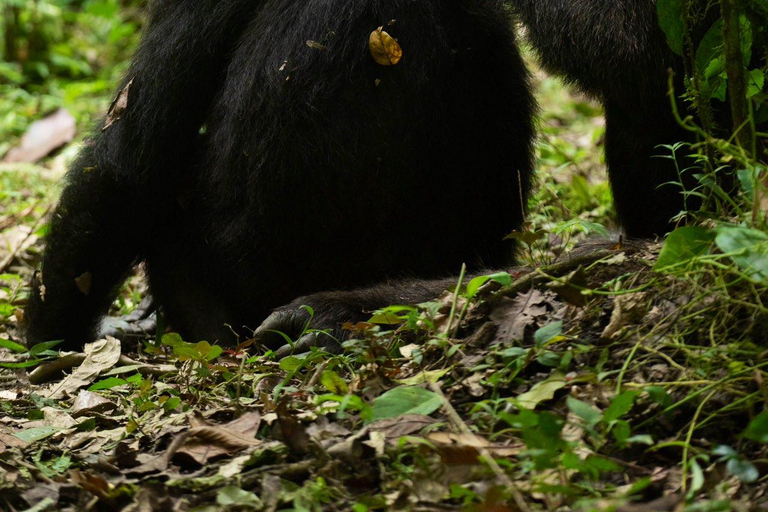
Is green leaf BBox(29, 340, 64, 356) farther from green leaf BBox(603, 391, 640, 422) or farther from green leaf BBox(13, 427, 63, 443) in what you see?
green leaf BBox(603, 391, 640, 422)

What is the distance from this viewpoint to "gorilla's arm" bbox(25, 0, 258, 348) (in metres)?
2.64

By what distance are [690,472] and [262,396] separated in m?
0.91

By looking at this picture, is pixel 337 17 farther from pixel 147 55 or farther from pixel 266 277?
pixel 266 277

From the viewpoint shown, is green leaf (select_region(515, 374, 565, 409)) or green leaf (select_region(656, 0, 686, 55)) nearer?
green leaf (select_region(515, 374, 565, 409))

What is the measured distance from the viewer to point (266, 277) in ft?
9.06

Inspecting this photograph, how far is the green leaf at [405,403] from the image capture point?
161 cm

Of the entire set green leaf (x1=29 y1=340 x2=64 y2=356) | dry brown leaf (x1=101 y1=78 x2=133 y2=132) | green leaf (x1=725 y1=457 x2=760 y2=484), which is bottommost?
green leaf (x1=725 y1=457 x2=760 y2=484)

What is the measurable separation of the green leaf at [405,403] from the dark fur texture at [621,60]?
39.2 inches

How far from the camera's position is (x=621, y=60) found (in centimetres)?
223

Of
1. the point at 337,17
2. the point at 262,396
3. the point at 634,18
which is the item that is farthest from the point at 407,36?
the point at 262,396

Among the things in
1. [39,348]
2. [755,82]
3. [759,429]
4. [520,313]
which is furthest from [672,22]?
[39,348]

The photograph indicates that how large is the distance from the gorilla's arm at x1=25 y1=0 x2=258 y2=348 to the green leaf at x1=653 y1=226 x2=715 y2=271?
153cm

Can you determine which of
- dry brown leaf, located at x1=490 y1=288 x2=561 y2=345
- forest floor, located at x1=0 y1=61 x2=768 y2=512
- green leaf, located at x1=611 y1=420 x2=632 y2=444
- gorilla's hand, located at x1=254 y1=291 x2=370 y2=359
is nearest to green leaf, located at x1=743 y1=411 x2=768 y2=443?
forest floor, located at x1=0 y1=61 x2=768 y2=512

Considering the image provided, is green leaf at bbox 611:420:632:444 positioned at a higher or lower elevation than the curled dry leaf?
lower
